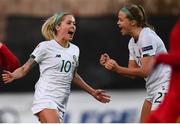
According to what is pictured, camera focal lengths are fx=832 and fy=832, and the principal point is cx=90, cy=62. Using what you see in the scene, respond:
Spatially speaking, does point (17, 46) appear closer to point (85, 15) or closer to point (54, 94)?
point (85, 15)

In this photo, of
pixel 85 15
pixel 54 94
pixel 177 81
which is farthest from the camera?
pixel 85 15

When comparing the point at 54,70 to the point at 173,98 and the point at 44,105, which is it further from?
the point at 173,98

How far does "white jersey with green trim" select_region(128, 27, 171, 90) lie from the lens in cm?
864

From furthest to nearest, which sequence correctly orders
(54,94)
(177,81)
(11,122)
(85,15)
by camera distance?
(85,15), (11,122), (54,94), (177,81)

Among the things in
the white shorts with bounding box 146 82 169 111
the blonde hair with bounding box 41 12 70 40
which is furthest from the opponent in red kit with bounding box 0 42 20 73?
the white shorts with bounding box 146 82 169 111

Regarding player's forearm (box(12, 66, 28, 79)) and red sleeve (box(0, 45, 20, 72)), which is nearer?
player's forearm (box(12, 66, 28, 79))

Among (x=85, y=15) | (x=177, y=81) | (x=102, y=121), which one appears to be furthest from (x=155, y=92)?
(x=85, y=15)

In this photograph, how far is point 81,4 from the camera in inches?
580

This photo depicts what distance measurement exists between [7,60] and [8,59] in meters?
0.02

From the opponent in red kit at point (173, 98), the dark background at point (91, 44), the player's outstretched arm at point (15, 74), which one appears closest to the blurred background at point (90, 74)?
the dark background at point (91, 44)

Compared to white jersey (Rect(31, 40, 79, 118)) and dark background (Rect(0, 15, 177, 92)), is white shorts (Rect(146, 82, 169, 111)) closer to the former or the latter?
white jersey (Rect(31, 40, 79, 118))

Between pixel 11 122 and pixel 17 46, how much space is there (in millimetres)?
1224

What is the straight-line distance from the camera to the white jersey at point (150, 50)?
8.64 m

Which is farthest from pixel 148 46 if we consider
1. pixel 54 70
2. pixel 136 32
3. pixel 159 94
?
pixel 54 70
